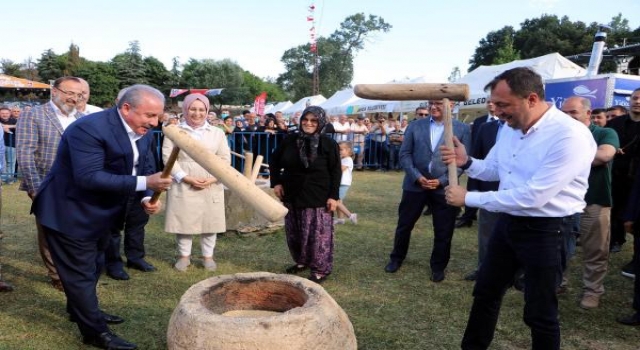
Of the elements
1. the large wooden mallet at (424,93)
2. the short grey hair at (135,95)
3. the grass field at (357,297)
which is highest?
the large wooden mallet at (424,93)

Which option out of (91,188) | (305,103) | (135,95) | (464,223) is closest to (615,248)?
(464,223)

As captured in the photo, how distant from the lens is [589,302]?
4117 millimetres

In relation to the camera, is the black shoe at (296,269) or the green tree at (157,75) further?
the green tree at (157,75)

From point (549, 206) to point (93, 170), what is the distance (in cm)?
262

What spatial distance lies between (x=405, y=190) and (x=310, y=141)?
45.3 inches

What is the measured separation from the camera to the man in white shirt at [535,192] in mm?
2410

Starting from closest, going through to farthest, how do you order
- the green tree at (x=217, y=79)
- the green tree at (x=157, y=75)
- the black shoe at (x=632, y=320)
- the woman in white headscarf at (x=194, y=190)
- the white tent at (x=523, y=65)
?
1. the black shoe at (x=632, y=320)
2. the woman in white headscarf at (x=194, y=190)
3. the white tent at (x=523, y=65)
4. the green tree at (x=157, y=75)
5. the green tree at (x=217, y=79)

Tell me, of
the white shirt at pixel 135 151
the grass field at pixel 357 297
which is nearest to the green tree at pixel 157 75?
the grass field at pixel 357 297

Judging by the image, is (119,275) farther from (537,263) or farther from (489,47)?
(489,47)

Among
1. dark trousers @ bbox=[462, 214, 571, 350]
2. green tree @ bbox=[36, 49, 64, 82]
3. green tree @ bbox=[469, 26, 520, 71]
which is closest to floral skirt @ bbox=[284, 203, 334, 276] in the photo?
dark trousers @ bbox=[462, 214, 571, 350]

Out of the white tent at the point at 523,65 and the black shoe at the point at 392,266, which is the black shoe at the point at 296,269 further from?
the white tent at the point at 523,65

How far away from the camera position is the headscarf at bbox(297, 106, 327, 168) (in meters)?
4.48

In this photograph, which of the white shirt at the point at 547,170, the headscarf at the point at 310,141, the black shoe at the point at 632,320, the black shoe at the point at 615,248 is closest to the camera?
the white shirt at the point at 547,170

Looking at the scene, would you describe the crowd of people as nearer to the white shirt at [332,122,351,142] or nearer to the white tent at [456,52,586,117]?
the white tent at [456,52,586,117]
